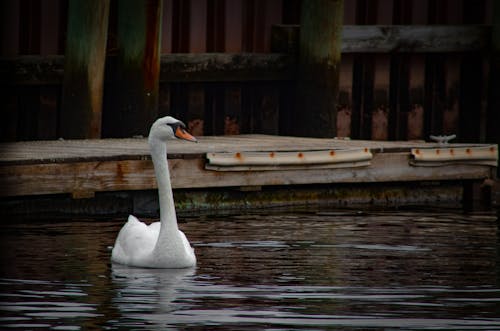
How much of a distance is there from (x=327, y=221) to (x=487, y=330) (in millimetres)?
5962

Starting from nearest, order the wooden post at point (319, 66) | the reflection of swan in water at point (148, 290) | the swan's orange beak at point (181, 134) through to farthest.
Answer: the reflection of swan in water at point (148, 290) < the swan's orange beak at point (181, 134) < the wooden post at point (319, 66)

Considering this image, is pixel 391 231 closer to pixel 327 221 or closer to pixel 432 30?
pixel 327 221

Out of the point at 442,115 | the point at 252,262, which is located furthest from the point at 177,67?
the point at 252,262

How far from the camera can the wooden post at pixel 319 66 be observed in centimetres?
1639

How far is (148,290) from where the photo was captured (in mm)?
9477

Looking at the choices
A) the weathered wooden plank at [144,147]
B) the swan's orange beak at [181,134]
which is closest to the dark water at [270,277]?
A: the weathered wooden plank at [144,147]

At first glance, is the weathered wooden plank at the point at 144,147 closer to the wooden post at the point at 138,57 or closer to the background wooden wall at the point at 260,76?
the wooden post at the point at 138,57

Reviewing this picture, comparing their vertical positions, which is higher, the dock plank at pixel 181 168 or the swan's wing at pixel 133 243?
the dock plank at pixel 181 168

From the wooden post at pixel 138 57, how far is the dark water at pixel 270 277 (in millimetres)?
1983

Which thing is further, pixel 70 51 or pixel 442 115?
pixel 442 115

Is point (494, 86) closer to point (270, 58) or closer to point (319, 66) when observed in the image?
point (319, 66)

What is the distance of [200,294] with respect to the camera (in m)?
9.21

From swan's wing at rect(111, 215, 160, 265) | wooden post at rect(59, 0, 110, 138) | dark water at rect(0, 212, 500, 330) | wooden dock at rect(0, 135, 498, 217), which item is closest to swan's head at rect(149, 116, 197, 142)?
swan's wing at rect(111, 215, 160, 265)

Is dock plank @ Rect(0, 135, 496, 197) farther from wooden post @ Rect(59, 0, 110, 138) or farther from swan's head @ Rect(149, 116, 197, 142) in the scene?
swan's head @ Rect(149, 116, 197, 142)
